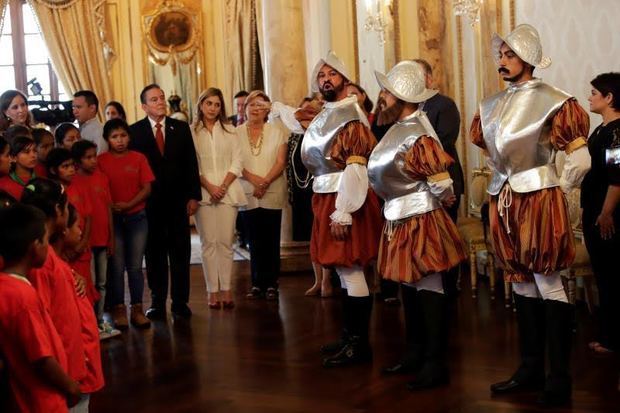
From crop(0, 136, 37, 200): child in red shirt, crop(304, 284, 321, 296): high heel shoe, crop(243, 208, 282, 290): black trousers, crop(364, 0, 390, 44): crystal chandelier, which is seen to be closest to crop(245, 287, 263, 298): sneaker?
crop(243, 208, 282, 290): black trousers

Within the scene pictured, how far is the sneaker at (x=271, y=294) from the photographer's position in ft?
23.2

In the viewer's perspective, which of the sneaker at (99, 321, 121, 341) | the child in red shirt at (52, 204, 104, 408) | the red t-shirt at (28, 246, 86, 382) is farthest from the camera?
the sneaker at (99, 321, 121, 341)

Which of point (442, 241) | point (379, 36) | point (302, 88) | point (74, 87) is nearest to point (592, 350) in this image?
point (442, 241)

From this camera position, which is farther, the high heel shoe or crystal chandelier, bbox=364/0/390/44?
crystal chandelier, bbox=364/0/390/44

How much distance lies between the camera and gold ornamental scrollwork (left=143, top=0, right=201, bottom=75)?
1501 cm

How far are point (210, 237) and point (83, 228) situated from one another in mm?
1412

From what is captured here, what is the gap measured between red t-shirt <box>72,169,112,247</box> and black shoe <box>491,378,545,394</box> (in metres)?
2.63

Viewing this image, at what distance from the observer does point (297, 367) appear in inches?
197

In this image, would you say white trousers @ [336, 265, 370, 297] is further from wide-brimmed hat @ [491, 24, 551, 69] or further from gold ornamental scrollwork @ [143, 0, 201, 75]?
gold ornamental scrollwork @ [143, 0, 201, 75]

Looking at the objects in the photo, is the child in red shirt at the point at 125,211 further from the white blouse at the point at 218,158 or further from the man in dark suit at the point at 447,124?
the man in dark suit at the point at 447,124

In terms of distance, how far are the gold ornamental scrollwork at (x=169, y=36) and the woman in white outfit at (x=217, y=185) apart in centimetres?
852

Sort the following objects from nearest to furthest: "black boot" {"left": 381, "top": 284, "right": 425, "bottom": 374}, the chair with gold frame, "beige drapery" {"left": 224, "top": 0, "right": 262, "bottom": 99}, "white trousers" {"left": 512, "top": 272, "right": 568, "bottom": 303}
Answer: "white trousers" {"left": 512, "top": 272, "right": 568, "bottom": 303}, "black boot" {"left": 381, "top": 284, "right": 425, "bottom": 374}, the chair with gold frame, "beige drapery" {"left": 224, "top": 0, "right": 262, "bottom": 99}

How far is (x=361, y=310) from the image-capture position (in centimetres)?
495

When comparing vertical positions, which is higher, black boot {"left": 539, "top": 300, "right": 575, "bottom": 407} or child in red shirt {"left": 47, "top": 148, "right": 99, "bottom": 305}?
child in red shirt {"left": 47, "top": 148, "right": 99, "bottom": 305}
